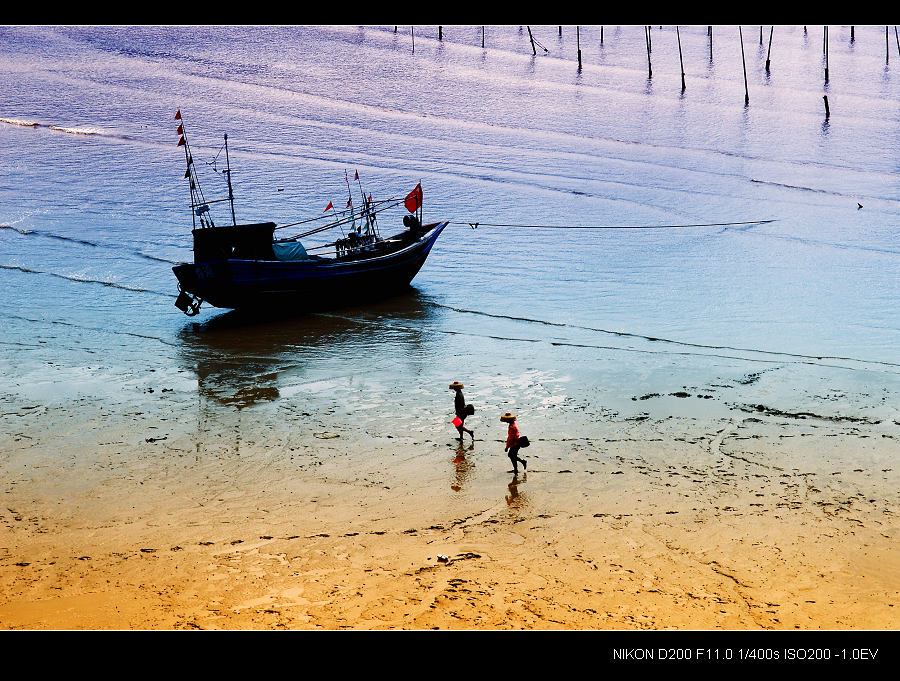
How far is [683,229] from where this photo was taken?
113 ft

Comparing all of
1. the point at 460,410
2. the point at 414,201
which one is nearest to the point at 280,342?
the point at 414,201

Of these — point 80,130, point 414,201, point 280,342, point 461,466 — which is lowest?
point 280,342

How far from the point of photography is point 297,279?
2362 cm

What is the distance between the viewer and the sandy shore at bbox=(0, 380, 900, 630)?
28.6 ft

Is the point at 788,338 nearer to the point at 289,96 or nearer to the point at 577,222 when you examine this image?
the point at 577,222

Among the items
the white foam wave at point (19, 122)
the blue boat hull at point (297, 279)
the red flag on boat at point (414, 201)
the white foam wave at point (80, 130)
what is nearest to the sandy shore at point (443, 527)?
the blue boat hull at point (297, 279)

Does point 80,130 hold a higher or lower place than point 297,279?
higher

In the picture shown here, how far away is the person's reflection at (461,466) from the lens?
1177 centimetres

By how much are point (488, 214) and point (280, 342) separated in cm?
1688

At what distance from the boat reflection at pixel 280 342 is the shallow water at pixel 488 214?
0.11 metres

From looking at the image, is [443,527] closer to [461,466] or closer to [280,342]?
[461,466]

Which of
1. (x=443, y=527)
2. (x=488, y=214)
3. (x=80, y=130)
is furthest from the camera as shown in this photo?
(x=80, y=130)

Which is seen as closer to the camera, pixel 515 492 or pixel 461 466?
pixel 515 492

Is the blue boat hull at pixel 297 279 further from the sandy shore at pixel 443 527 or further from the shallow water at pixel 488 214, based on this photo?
the sandy shore at pixel 443 527
